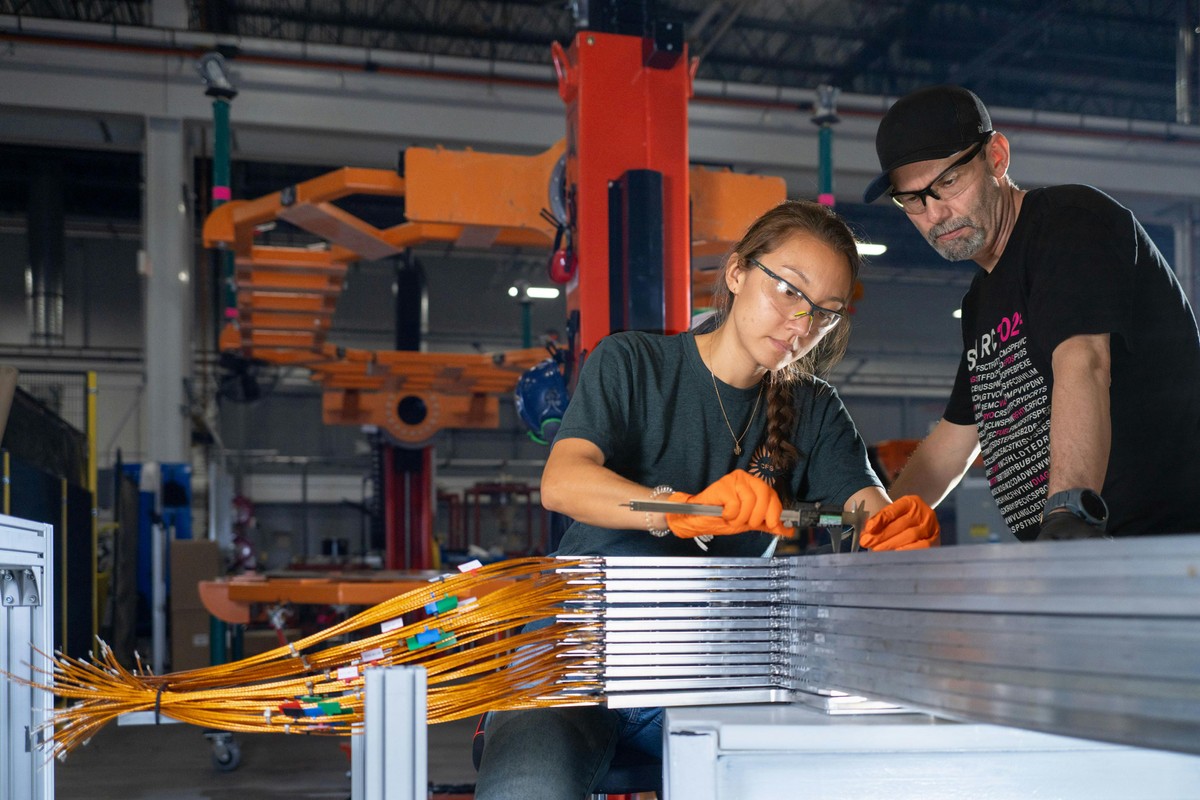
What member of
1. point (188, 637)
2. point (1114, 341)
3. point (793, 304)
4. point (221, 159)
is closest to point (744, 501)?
point (793, 304)

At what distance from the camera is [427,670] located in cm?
128

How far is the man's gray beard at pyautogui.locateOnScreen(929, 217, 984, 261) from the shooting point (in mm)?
1696

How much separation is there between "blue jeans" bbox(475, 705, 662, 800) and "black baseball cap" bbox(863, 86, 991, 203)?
988 mm

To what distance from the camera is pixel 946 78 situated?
10.5 metres

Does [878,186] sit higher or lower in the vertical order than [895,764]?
higher

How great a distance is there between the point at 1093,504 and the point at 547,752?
2.52ft

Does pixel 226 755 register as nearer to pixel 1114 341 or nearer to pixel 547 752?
pixel 547 752

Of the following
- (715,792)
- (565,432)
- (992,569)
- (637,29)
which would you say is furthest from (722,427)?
(637,29)

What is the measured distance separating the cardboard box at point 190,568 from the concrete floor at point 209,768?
1308mm

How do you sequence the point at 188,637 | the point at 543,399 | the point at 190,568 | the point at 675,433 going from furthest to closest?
the point at 190,568, the point at 188,637, the point at 543,399, the point at 675,433

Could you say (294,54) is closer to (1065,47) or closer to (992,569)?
(1065,47)

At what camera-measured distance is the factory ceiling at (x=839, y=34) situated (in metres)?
9.52

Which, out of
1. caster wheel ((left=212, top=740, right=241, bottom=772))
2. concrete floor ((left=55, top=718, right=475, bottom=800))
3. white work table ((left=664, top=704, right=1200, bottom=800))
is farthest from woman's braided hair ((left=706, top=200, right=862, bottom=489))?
caster wheel ((left=212, top=740, right=241, bottom=772))

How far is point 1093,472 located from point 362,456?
1279 centimetres
